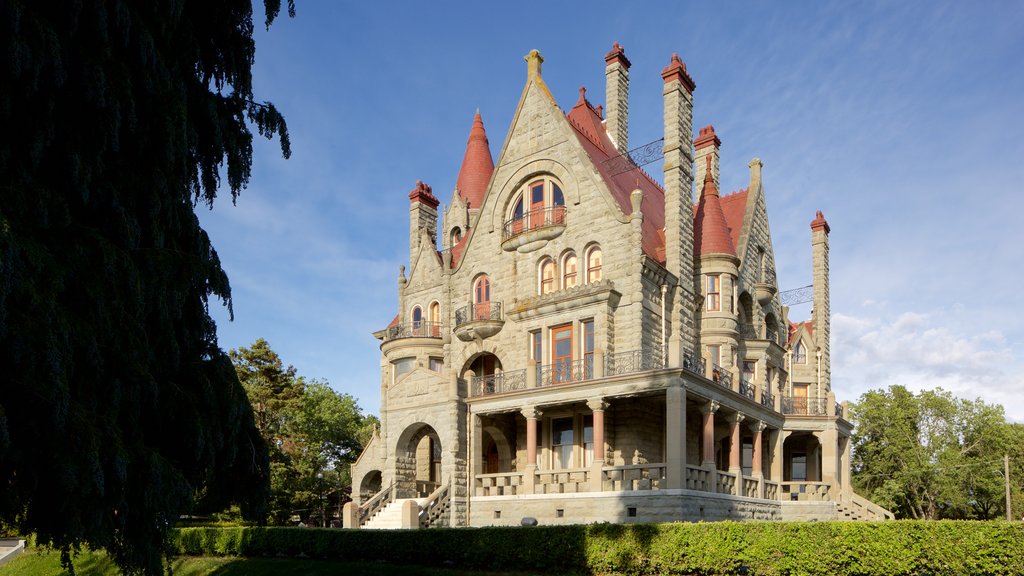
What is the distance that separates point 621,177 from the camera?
35.2m

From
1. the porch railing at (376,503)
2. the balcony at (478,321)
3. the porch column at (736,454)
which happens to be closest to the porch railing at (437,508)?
the porch railing at (376,503)

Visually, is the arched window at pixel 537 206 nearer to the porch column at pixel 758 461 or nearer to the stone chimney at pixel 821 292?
the porch column at pixel 758 461

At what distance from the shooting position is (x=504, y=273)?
3359cm

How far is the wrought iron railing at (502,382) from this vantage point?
102 ft

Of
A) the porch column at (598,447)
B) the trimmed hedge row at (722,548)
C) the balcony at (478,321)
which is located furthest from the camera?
the balcony at (478,321)

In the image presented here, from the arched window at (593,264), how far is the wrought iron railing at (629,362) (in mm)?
3222

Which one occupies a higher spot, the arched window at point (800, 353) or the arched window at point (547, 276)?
the arched window at point (547, 276)

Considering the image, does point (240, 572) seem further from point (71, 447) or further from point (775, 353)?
point (775, 353)

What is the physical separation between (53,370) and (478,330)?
24025 mm

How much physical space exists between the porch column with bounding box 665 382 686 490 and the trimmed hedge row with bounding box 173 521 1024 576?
682 cm

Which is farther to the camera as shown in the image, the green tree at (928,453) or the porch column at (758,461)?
the green tree at (928,453)

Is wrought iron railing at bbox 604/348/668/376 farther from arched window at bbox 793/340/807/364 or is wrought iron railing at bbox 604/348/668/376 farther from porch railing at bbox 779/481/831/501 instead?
arched window at bbox 793/340/807/364

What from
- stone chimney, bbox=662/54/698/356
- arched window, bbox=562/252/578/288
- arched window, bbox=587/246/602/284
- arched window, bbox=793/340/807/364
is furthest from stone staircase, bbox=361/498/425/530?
arched window, bbox=793/340/807/364

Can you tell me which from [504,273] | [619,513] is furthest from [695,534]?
[504,273]
